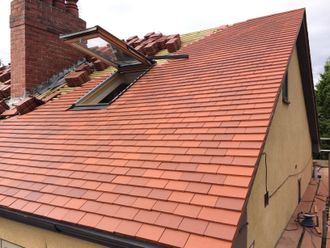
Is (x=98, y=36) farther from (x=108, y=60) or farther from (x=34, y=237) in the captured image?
(x=34, y=237)

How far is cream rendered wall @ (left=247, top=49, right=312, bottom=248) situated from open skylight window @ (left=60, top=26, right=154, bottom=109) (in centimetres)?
330

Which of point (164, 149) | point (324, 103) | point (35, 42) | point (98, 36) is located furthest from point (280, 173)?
point (324, 103)

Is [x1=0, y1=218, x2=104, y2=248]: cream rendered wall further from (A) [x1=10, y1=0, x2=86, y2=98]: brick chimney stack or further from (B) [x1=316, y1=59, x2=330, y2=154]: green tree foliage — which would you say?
(B) [x1=316, y1=59, x2=330, y2=154]: green tree foliage

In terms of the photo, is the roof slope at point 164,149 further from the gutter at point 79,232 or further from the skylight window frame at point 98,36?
the skylight window frame at point 98,36

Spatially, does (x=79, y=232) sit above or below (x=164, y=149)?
below

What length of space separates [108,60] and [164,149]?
4.16 meters

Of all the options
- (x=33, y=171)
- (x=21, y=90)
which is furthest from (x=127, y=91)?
(x=21, y=90)

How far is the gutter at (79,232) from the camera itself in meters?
3.17

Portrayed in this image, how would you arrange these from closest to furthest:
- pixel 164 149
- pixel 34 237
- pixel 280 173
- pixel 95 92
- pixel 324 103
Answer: pixel 34 237 < pixel 164 149 < pixel 280 173 < pixel 95 92 < pixel 324 103

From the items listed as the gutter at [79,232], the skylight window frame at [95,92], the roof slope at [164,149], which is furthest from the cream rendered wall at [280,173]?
the skylight window frame at [95,92]

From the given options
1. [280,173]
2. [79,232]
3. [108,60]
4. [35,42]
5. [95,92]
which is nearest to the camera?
[79,232]

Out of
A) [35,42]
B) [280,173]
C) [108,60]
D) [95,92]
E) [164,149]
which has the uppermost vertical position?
[35,42]

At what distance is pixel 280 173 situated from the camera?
6.26 m

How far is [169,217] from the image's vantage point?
10.5 ft
